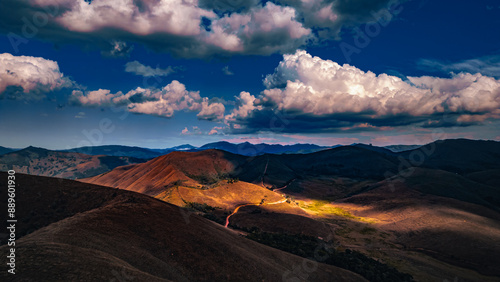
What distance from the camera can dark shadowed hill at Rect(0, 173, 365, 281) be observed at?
2009 cm

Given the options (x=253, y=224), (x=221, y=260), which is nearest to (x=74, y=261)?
(x=221, y=260)

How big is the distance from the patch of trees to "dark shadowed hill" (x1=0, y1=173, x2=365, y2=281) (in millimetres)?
5531

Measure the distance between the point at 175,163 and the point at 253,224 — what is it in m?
122

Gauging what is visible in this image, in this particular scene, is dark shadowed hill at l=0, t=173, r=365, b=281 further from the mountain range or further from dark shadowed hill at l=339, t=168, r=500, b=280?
dark shadowed hill at l=339, t=168, r=500, b=280

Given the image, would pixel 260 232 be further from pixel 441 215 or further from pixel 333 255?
pixel 441 215

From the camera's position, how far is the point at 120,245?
1136 inches

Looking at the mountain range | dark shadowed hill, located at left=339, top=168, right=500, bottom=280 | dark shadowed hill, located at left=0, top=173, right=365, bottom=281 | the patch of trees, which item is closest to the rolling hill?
dark shadowed hill, located at left=339, top=168, right=500, bottom=280

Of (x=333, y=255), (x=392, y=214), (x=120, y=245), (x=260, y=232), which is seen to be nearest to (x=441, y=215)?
(x=392, y=214)

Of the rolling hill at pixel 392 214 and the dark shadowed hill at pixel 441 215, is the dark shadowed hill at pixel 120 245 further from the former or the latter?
the dark shadowed hill at pixel 441 215

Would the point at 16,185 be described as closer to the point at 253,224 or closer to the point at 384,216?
the point at 253,224

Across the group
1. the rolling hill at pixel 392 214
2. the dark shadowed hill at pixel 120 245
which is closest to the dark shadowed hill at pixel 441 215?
the rolling hill at pixel 392 214

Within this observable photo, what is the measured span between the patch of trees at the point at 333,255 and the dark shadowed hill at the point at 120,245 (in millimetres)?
5531

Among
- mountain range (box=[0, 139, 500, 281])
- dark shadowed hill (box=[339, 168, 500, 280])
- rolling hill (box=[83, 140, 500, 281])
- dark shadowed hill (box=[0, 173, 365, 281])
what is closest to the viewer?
dark shadowed hill (box=[0, 173, 365, 281])

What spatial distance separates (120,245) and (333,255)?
159 ft
